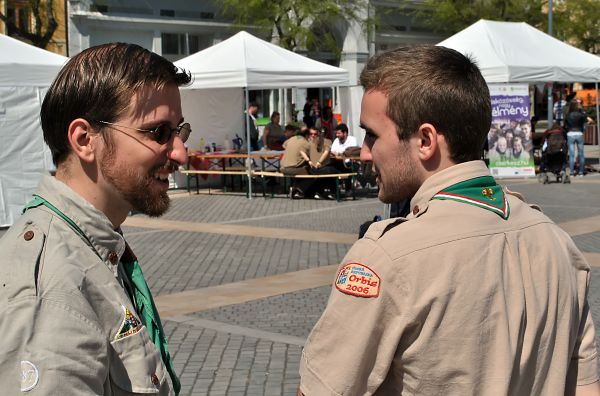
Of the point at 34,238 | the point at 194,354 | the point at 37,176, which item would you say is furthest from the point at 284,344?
the point at 37,176

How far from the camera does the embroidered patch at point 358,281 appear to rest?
204 cm

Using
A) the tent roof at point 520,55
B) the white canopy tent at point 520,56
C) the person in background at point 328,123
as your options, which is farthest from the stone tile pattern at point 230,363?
the person in background at point 328,123

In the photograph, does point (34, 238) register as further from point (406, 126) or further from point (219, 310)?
point (219, 310)

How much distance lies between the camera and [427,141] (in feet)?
7.29

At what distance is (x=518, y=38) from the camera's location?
73.2ft

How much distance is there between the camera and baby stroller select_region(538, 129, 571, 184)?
20516 millimetres

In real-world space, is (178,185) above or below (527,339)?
below

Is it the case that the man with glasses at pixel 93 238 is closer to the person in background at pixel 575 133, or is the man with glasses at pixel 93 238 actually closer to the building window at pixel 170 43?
the person in background at pixel 575 133

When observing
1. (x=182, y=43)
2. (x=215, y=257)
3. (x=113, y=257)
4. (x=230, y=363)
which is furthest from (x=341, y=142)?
(x=113, y=257)

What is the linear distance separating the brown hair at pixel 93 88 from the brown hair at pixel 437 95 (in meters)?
0.52

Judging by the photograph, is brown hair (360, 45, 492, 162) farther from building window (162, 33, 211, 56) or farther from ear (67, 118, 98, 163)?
building window (162, 33, 211, 56)

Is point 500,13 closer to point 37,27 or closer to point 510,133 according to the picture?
point 510,133

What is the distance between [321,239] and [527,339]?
10.7 m

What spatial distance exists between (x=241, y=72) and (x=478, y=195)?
16463mm
